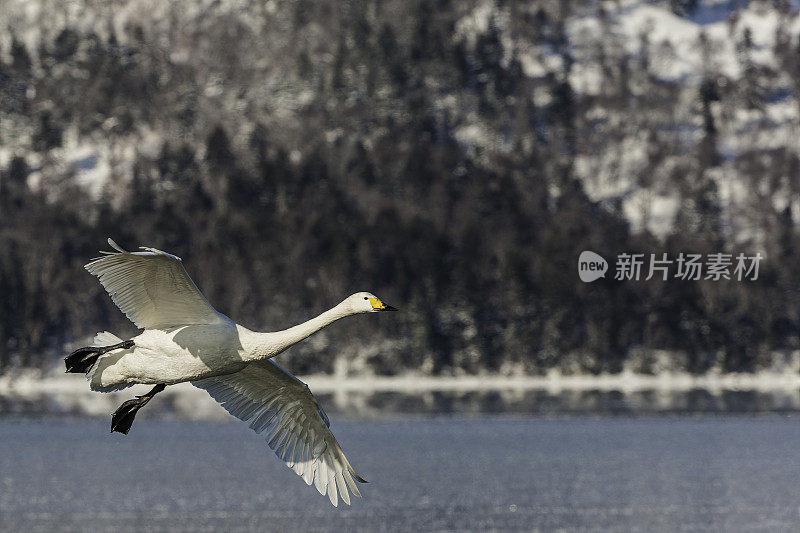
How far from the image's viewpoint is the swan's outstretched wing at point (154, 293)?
1688 centimetres

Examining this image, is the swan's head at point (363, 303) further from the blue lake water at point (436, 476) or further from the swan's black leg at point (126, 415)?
the blue lake water at point (436, 476)

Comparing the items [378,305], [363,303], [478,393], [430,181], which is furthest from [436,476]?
[430,181]

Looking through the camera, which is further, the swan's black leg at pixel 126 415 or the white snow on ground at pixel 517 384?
the white snow on ground at pixel 517 384

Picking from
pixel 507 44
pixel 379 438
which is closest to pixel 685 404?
pixel 379 438

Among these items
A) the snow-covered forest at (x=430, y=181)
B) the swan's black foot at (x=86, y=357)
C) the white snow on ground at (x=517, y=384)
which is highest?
the swan's black foot at (x=86, y=357)

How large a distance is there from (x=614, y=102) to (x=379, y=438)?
105460 millimetres

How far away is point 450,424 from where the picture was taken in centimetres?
9150

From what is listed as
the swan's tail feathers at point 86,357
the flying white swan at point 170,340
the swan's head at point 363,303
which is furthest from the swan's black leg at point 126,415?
the swan's head at point 363,303

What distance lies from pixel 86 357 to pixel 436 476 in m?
51.0

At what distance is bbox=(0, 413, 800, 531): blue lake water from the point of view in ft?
176

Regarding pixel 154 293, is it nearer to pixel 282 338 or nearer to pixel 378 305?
pixel 282 338

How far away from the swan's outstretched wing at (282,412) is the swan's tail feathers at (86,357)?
185 cm

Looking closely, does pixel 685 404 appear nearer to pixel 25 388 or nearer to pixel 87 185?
pixel 25 388

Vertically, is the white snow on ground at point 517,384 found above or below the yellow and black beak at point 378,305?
below
